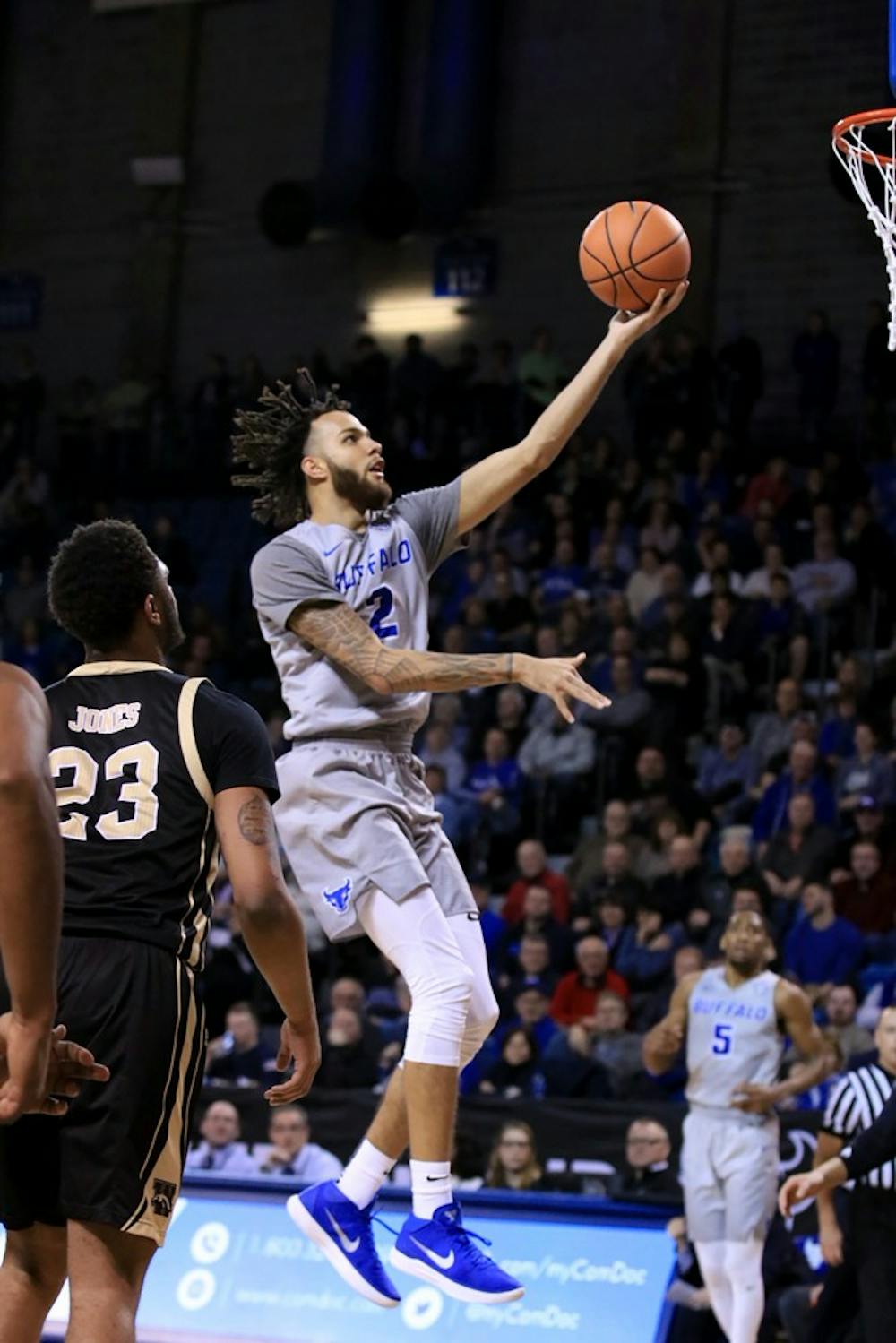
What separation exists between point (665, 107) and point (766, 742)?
905cm

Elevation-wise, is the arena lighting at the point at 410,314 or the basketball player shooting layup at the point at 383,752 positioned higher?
the arena lighting at the point at 410,314

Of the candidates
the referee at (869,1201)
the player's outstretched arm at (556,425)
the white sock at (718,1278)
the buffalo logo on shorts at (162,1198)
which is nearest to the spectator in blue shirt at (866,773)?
the white sock at (718,1278)

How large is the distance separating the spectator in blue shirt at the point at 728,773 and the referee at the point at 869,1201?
17.0 ft

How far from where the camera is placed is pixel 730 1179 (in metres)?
9.41

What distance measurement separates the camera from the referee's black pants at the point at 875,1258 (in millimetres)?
7941

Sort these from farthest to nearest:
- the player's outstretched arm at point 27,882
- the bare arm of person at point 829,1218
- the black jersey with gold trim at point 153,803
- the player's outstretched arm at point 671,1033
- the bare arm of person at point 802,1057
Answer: the player's outstretched arm at point 671,1033, the bare arm of person at point 802,1057, the bare arm of person at point 829,1218, the black jersey with gold trim at point 153,803, the player's outstretched arm at point 27,882

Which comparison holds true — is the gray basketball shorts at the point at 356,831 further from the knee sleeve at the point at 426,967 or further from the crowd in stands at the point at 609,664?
the crowd in stands at the point at 609,664

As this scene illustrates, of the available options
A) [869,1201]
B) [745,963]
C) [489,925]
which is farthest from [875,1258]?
[489,925]

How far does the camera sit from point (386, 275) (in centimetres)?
2192

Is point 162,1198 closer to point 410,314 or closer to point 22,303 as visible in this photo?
point 410,314

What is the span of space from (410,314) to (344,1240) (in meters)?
17.2

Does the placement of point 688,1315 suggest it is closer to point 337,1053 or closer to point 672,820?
point 337,1053

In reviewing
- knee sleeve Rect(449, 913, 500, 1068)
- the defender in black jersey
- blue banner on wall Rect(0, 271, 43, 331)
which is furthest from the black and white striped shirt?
blue banner on wall Rect(0, 271, 43, 331)

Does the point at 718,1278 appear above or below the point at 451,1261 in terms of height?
below
